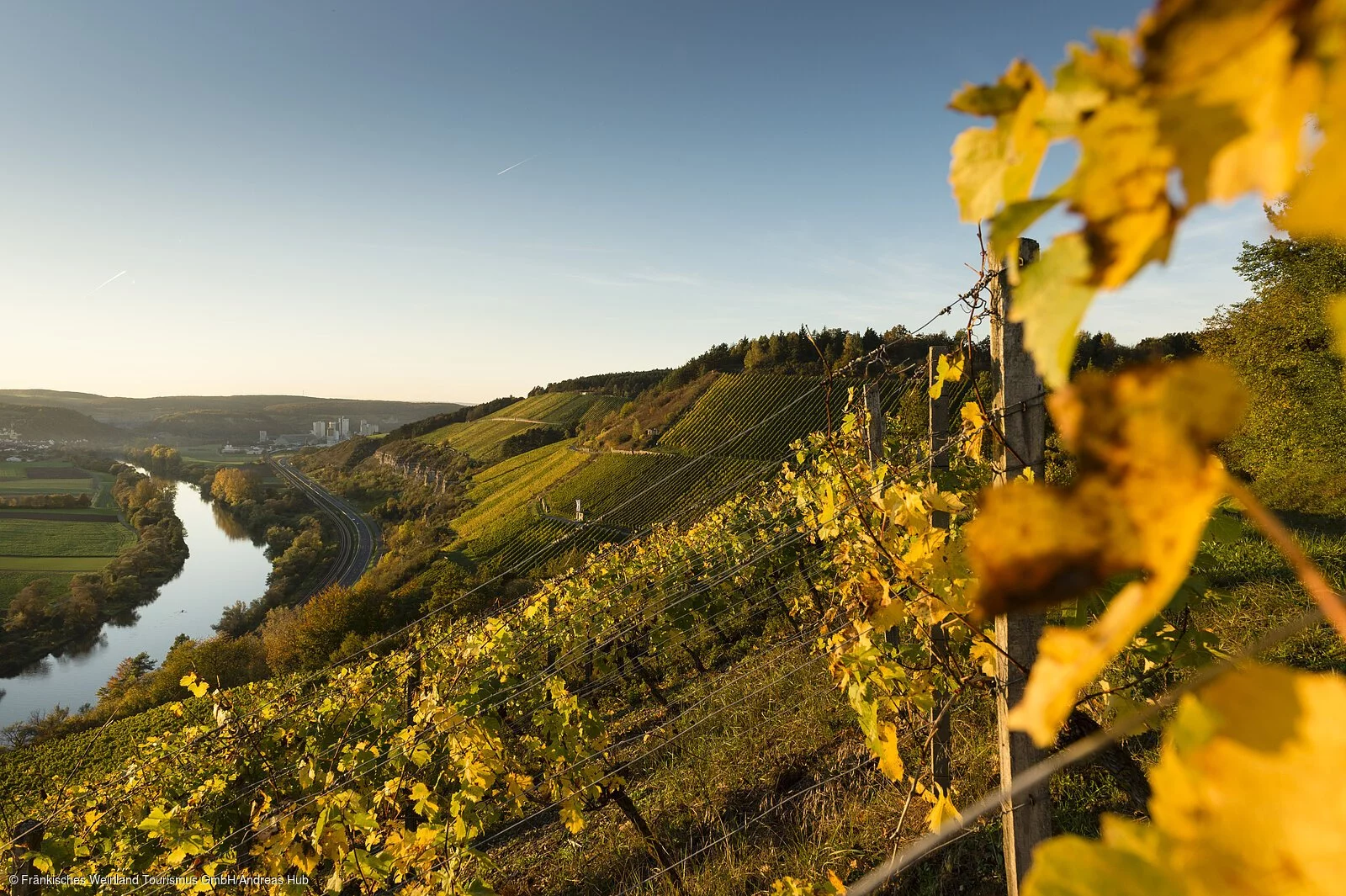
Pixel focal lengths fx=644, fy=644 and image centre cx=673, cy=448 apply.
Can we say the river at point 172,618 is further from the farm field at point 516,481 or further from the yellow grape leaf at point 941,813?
the yellow grape leaf at point 941,813

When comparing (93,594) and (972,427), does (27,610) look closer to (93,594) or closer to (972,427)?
(93,594)

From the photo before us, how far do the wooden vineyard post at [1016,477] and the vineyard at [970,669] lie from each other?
1 cm

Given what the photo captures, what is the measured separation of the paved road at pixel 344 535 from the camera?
58375 millimetres

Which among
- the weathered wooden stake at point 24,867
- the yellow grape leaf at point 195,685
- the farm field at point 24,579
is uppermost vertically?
the yellow grape leaf at point 195,685

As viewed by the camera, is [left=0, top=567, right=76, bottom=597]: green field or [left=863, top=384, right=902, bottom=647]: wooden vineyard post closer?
[left=863, top=384, right=902, bottom=647]: wooden vineyard post

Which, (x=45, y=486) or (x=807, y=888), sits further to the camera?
(x=45, y=486)

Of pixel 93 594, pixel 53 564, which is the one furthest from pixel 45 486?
pixel 93 594

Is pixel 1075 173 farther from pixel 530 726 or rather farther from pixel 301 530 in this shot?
pixel 301 530

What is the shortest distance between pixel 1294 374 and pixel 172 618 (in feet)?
245

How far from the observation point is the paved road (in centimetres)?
5838

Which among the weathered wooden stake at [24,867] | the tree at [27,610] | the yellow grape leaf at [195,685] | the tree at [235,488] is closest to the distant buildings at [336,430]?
the tree at [235,488]

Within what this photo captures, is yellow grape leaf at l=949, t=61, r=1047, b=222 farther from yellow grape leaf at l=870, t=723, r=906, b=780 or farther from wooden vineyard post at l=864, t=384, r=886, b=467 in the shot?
wooden vineyard post at l=864, t=384, r=886, b=467

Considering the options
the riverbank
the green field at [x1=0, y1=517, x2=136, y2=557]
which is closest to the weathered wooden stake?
the riverbank

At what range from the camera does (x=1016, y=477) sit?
201 cm
